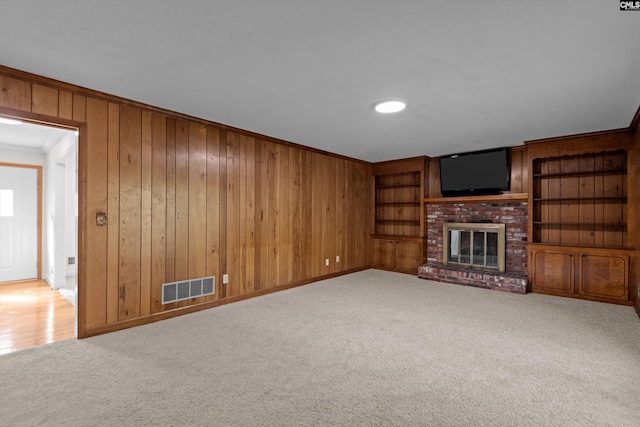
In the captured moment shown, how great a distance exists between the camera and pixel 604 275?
411 centimetres

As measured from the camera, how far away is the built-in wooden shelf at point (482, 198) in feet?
15.8

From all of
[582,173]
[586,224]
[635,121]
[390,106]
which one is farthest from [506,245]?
[390,106]

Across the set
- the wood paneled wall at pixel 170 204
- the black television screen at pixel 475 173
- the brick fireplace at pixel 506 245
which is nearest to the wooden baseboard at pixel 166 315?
the wood paneled wall at pixel 170 204

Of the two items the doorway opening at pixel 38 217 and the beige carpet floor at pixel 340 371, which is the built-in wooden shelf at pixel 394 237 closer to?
the beige carpet floor at pixel 340 371

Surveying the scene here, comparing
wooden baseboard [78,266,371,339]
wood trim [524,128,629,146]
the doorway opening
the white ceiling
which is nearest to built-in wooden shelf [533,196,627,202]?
wood trim [524,128,629,146]

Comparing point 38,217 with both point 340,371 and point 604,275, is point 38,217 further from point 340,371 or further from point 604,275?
point 604,275

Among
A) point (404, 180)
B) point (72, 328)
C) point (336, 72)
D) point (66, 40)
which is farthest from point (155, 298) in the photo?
point (404, 180)

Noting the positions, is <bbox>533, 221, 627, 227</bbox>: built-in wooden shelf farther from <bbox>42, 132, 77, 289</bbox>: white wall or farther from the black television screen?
<bbox>42, 132, 77, 289</bbox>: white wall

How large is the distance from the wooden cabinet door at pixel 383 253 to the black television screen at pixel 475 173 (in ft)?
4.92

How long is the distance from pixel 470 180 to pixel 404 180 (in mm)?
1394

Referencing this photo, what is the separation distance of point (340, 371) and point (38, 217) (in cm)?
619

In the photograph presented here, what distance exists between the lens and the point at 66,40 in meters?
2.01

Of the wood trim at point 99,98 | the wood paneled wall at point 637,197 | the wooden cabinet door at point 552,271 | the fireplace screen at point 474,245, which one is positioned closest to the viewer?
the wood trim at point 99,98

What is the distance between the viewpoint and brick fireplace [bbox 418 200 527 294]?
4.79 metres
